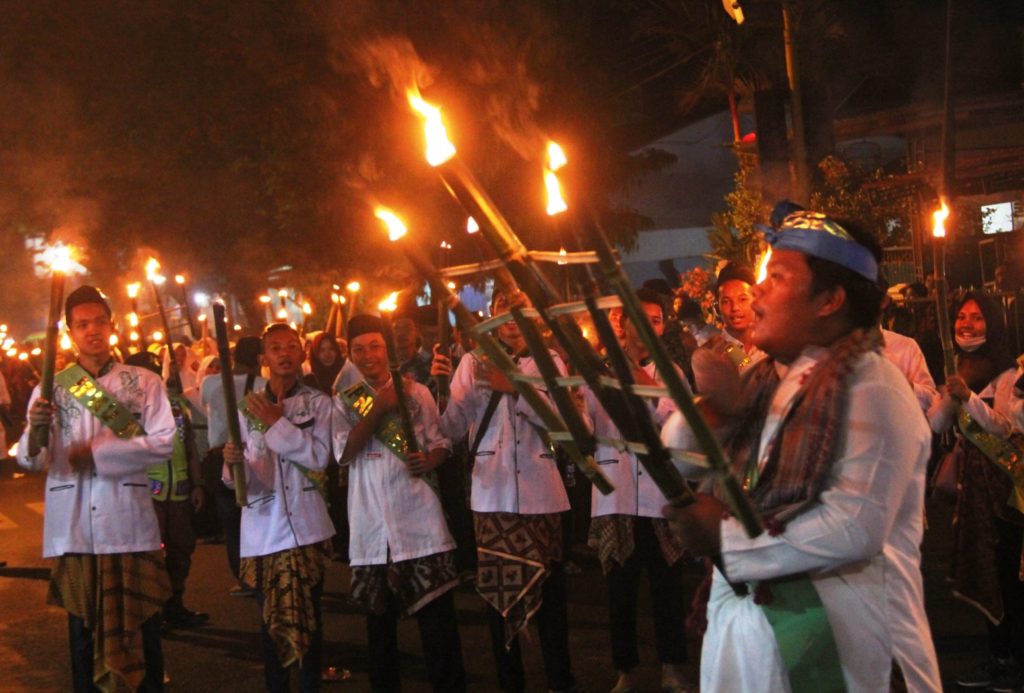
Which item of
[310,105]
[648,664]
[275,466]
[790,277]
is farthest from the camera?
[310,105]

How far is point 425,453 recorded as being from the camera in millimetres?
6164

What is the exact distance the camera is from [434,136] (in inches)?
94.9

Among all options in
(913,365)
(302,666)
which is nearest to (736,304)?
(913,365)

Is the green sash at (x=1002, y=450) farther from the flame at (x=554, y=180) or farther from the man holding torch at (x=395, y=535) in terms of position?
the flame at (x=554, y=180)

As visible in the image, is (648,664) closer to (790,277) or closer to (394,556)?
(394,556)

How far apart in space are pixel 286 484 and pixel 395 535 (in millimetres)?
737

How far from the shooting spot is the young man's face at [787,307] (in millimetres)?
2928

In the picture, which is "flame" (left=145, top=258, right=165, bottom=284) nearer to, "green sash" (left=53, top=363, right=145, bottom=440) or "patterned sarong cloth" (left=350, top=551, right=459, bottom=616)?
"green sash" (left=53, top=363, right=145, bottom=440)

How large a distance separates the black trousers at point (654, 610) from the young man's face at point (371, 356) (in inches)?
66.9

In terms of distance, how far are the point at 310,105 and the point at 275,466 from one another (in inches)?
533

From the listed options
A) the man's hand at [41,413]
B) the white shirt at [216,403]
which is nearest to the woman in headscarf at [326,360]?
the white shirt at [216,403]

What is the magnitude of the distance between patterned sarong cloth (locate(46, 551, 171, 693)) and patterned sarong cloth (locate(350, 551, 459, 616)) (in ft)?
3.63

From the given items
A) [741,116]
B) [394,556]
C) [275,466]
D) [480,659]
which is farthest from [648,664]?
[741,116]

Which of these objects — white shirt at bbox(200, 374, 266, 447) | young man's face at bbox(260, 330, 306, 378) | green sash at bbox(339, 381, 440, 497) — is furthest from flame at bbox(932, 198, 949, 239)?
white shirt at bbox(200, 374, 266, 447)
